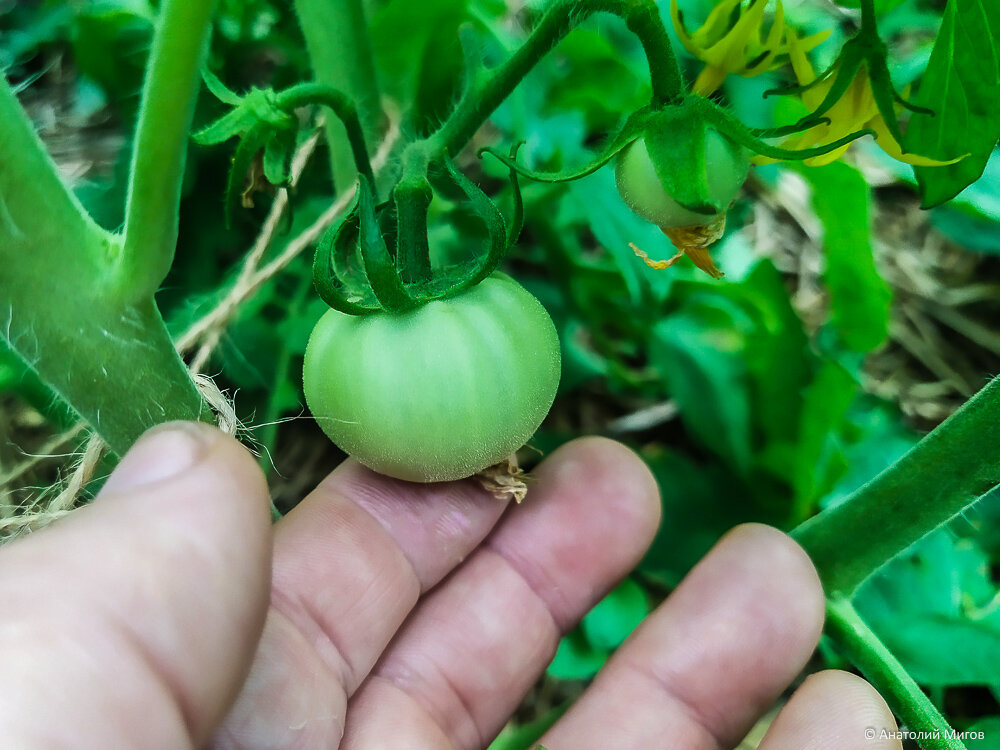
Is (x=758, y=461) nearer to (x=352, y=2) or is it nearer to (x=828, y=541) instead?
(x=828, y=541)

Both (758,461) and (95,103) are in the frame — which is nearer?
(758,461)

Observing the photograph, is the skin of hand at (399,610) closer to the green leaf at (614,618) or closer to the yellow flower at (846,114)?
the green leaf at (614,618)

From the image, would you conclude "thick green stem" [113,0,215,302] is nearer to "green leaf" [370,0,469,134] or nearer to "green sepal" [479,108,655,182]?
"green sepal" [479,108,655,182]

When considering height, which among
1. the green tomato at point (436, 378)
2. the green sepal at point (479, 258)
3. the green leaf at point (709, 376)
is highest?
the green sepal at point (479, 258)

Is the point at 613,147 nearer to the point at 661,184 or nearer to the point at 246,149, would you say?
the point at 661,184

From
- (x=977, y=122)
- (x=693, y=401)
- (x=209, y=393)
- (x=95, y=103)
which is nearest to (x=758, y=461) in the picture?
(x=693, y=401)

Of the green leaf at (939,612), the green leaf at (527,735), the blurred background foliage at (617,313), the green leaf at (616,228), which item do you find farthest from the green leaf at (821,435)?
the green leaf at (527,735)

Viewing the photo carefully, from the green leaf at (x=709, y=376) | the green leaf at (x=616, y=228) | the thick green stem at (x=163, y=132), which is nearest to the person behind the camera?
the thick green stem at (x=163, y=132)
